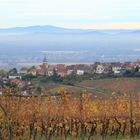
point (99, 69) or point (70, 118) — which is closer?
point (70, 118)

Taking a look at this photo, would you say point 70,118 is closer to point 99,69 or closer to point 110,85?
point 110,85

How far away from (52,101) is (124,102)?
2.88 metres

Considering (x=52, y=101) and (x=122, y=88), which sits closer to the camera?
(x=52, y=101)

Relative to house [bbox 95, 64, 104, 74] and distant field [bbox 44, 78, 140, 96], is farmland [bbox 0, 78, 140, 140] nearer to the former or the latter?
distant field [bbox 44, 78, 140, 96]

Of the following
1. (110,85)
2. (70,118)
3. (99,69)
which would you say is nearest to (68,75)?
(99,69)

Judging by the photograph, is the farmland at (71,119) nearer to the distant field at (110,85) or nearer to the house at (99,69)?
the distant field at (110,85)

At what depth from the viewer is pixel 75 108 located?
15461mm

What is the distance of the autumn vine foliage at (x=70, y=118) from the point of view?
14.1 metres

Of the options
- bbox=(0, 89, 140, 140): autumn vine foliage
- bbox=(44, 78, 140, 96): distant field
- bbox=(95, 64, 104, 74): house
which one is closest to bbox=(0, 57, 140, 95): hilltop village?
bbox=(95, 64, 104, 74): house

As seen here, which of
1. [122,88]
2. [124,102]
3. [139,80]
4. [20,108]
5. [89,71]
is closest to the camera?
[20,108]

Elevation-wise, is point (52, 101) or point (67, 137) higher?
point (52, 101)

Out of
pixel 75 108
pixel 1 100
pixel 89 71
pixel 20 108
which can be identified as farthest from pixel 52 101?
pixel 89 71

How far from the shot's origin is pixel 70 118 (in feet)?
50.5

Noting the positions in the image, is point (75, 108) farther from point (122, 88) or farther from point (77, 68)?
point (77, 68)
